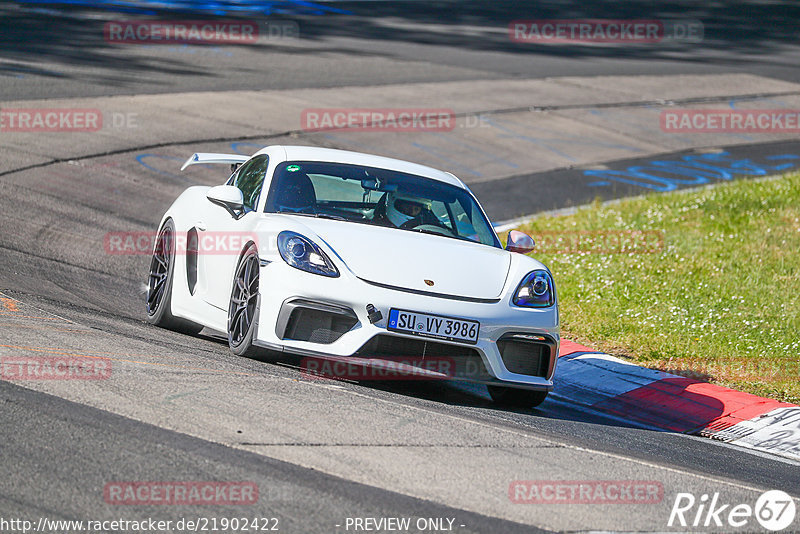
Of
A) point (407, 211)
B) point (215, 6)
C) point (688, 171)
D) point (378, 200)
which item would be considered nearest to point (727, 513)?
point (407, 211)

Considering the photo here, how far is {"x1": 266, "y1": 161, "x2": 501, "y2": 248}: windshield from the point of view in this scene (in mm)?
7434

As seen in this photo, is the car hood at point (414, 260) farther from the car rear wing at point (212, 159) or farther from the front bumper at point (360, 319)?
the car rear wing at point (212, 159)

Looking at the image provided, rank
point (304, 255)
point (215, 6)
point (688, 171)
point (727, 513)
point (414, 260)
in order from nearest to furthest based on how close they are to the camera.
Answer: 1. point (727, 513)
2. point (304, 255)
3. point (414, 260)
4. point (688, 171)
5. point (215, 6)

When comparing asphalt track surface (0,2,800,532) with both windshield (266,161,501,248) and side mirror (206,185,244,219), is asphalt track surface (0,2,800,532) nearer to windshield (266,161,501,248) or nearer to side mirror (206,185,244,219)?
side mirror (206,185,244,219)

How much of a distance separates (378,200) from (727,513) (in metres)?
3.47

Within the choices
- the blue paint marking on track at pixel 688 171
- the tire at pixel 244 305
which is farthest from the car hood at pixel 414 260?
the blue paint marking on track at pixel 688 171

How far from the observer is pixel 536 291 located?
6926 mm

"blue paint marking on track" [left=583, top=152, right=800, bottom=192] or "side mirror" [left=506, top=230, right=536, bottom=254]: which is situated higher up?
"blue paint marking on track" [left=583, top=152, right=800, bottom=192]

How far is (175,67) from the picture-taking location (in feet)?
69.9

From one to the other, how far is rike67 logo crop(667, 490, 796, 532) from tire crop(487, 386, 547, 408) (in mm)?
1955

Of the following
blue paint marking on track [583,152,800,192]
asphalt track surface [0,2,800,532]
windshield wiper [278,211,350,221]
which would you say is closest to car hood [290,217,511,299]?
windshield wiper [278,211,350,221]

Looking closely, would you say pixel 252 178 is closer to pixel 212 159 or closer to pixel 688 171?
pixel 212 159

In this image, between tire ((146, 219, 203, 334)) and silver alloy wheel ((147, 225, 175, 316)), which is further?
silver alloy wheel ((147, 225, 175, 316))

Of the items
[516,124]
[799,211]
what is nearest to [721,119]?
[516,124]
